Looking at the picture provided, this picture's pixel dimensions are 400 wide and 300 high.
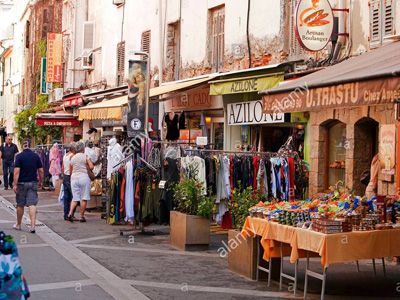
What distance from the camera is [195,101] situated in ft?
71.0

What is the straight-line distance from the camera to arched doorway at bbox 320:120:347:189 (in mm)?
15346

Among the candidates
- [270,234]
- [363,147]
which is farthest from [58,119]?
[270,234]

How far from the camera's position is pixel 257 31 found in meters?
18.8

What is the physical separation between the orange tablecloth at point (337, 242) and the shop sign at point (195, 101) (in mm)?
10732

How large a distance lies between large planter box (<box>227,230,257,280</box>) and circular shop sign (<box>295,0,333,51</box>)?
448 centimetres

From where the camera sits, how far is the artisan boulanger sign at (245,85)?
16328 mm

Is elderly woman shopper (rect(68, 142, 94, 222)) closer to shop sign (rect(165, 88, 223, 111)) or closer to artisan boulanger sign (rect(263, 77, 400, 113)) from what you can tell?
shop sign (rect(165, 88, 223, 111))

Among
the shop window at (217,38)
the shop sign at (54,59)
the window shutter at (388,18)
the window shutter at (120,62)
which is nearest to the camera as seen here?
the window shutter at (388,18)

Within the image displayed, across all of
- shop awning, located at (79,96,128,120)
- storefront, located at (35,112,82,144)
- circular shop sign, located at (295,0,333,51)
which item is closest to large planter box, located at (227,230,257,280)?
circular shop sign, located at (295,0,333,51)

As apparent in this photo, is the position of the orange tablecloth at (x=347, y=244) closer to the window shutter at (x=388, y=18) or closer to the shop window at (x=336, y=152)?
the window shutter at (x=388, y=18)

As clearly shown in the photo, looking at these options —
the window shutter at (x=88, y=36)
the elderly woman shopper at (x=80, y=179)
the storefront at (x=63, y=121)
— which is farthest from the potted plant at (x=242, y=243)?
the window shutter at (x=88, y=36)

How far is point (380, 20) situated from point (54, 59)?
25610 millimetres

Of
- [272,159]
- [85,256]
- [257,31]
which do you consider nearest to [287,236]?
[85,256]

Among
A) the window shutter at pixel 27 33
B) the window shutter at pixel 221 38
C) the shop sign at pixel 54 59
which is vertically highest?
the window shutter at pixel 27 33
